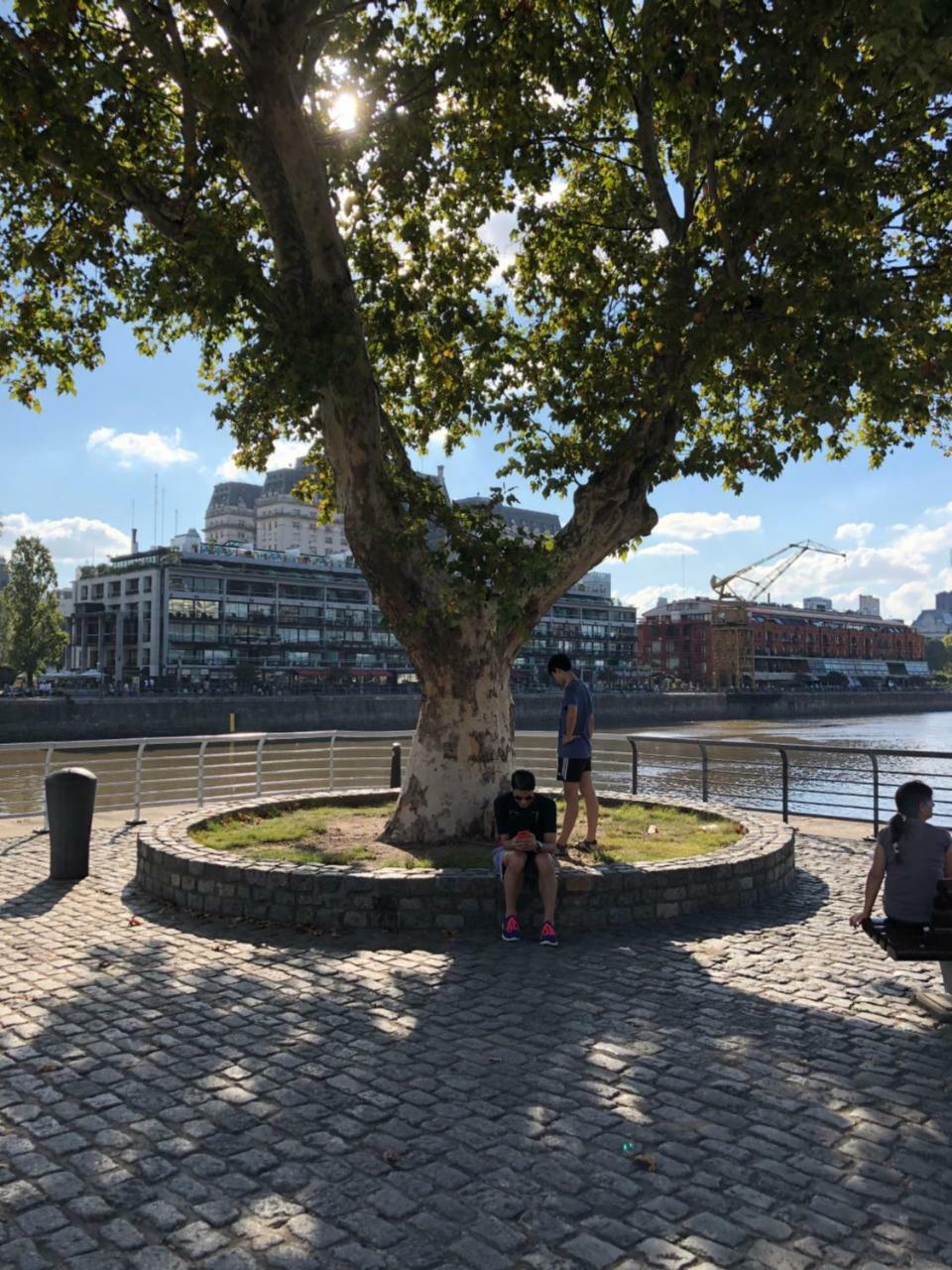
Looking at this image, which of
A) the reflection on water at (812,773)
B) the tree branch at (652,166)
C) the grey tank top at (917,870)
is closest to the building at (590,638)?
the reflection on water at (812,773)

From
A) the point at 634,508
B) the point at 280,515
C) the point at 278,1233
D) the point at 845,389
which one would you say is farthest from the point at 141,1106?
the point at 280,515

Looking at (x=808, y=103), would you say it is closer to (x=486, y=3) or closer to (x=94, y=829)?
(x=486, y=3)

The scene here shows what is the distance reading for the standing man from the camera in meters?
8.73

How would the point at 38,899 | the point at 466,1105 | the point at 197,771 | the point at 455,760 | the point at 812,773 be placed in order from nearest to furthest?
the point at 466,1105, the point at 38,899, the point at 455,760, the point at 197,771, the point at 812,773

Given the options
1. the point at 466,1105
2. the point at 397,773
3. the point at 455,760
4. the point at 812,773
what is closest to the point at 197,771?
the point at 397,773

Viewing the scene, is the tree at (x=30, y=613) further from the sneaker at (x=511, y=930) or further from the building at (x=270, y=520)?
the building at (x=270, y=520)

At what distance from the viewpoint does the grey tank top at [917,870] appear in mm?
5215

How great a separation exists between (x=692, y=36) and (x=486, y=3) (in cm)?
261

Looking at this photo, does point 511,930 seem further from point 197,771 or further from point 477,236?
point 197,771

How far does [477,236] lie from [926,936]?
10268 mm

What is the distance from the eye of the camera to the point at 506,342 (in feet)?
39.8

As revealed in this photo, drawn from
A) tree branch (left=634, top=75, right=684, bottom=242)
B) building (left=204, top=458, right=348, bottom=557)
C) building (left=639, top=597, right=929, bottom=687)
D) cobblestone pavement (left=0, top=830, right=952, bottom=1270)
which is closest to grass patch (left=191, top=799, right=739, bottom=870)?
cobblestone pavement (left=0, top=830, right=952, bottom=1270)

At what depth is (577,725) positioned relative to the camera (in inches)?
352

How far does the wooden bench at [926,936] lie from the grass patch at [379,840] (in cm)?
312
